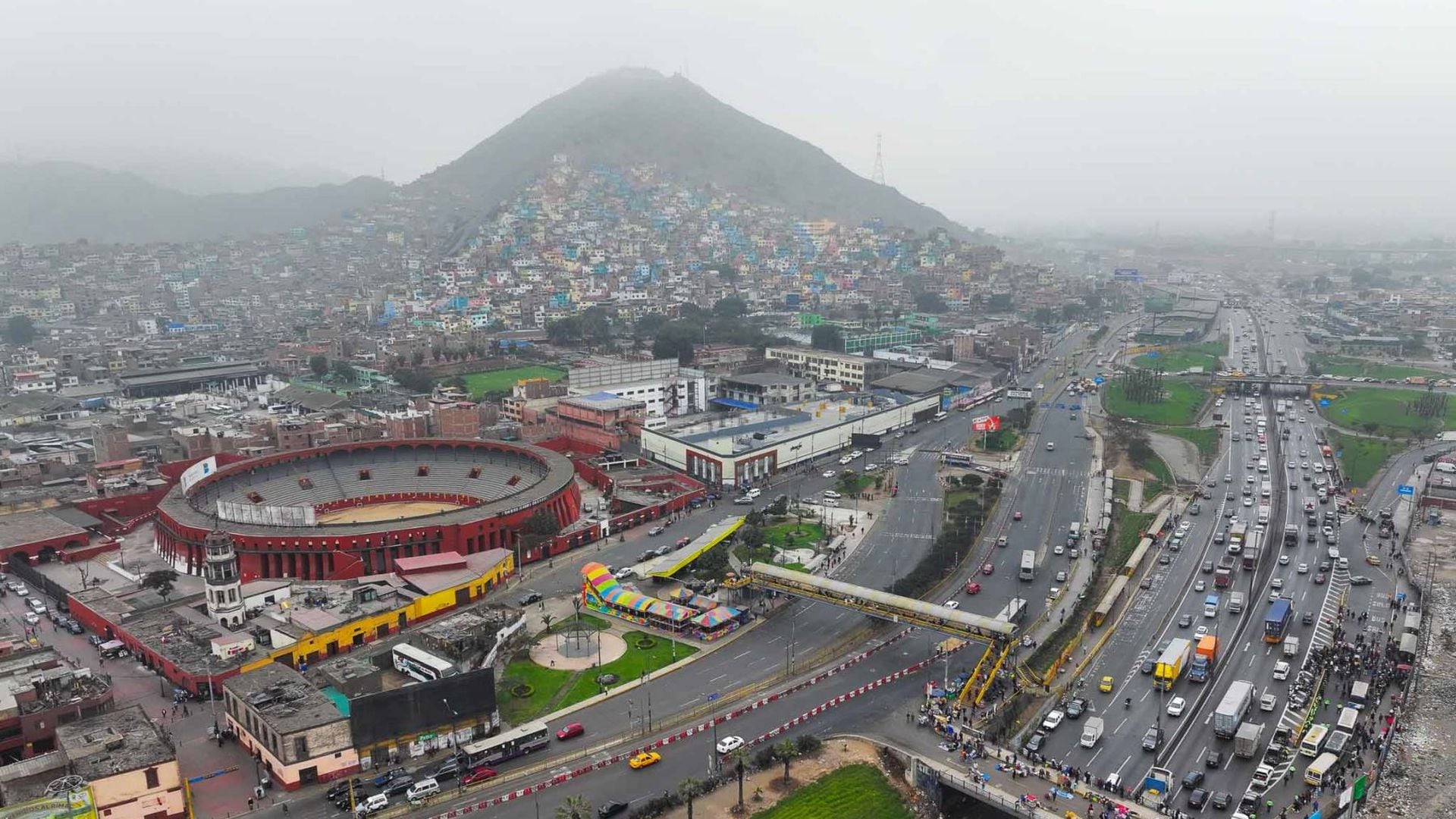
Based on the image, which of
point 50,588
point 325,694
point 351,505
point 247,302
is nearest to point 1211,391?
point 351,505

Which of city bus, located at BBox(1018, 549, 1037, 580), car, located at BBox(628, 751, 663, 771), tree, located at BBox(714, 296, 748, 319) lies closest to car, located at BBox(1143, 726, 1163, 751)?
city bus, located at BBox(1018, 549, 1037, 580)

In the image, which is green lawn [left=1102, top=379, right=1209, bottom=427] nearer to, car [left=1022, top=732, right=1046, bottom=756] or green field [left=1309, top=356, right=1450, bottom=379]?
green field [left=1309, top=356, right=1450, bottom=379]

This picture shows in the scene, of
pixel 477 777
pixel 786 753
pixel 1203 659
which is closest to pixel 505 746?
pixel 477 777

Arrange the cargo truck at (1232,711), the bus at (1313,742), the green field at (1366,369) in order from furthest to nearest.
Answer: the green field at (1366,369) < the cargo truck at (1232,711) < the bus at (1313,742)

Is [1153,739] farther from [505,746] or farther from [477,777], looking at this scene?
[477,777]

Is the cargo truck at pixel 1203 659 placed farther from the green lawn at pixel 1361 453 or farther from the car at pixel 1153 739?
the green lawn at pixel 1361 453

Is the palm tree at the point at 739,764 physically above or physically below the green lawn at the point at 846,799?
above

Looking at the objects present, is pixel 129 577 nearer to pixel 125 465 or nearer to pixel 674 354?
pixel 125 465

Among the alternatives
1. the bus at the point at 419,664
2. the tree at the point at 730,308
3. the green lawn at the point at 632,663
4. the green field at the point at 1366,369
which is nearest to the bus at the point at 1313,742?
the green lawn at the point at 632,663
